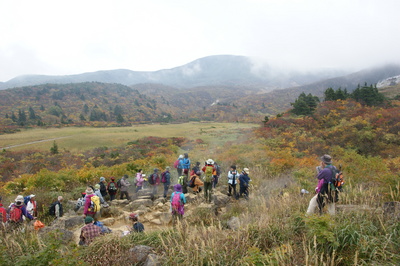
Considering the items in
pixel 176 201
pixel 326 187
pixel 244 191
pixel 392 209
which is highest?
pixel 326 187

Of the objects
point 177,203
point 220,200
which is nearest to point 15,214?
point 177,203

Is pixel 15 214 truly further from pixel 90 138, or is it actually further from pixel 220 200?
pixel 90 138

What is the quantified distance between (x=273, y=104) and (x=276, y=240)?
11450cm

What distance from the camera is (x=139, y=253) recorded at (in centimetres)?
408

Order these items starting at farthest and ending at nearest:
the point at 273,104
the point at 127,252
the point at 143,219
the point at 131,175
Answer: the point at 273,104
the point at 131,175
the point at 143,219
the point at 127,252

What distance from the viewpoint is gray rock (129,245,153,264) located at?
394 cm

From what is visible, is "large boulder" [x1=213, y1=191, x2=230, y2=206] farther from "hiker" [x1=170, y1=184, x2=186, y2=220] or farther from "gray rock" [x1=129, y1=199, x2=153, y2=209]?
"gray rock" [x1=129, y1=199, x2=153, y2=209]

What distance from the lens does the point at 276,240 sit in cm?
384

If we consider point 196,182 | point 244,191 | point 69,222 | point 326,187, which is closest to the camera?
point 326,187

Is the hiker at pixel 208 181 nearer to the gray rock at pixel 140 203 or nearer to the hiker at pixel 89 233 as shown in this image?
the gray rock at pixel 140 203

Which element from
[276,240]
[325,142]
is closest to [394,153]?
[325,142]

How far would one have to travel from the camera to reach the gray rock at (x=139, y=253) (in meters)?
3.94

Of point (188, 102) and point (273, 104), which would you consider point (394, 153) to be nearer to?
point (273, 104)

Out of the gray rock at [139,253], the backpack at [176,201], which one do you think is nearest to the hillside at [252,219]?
the gray rock at [139,253]
